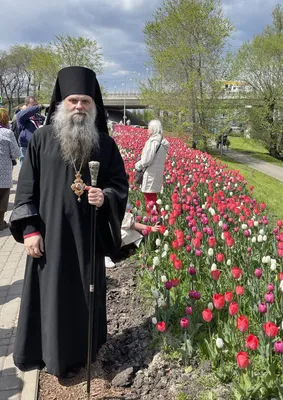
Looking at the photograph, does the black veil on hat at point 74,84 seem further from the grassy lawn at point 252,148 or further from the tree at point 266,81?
the tree at point 266,81

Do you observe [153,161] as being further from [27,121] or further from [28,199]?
[28,199]

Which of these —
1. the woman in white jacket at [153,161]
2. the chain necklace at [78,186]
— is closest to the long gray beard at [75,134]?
the chain necklace at [78,186]

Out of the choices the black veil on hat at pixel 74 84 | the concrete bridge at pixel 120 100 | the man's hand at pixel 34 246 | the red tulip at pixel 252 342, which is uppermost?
the concrete bridge at pixel 120 100

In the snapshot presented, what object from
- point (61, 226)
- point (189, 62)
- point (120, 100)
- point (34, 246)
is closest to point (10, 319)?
point (34, 246)

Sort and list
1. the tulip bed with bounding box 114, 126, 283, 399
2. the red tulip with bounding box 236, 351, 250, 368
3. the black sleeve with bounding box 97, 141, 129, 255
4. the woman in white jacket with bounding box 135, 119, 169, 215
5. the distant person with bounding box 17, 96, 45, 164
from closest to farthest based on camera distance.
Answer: the red tulip with bounding box 236, 351, 250, 368 < the tulip bed with bounding box 114, 126, 283, 399 < the black sleeve with bounding box 97, 141, 129, 255 < the woman in white jacket with bounding box 135, 119, 169, 215 < the distant person with bounding box 17, 96, 45, 164

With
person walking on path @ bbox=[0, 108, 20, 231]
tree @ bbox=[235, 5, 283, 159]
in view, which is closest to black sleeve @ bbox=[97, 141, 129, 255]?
person walking on path @ bbox=[0, 108, 20, 231]

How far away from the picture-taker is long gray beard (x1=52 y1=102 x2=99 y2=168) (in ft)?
8.33

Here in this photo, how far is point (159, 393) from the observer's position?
2.58 m

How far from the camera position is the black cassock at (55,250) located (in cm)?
253

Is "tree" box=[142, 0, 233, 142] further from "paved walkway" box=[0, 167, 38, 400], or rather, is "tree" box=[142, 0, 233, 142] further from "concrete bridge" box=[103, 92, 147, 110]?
"concrete bridge" box=[103, 92, 147, 110]

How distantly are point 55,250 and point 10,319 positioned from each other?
1.59 metres

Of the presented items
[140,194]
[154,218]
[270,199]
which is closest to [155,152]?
[140,194]

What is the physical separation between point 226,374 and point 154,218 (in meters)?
2.12

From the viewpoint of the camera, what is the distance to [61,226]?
2523mm
